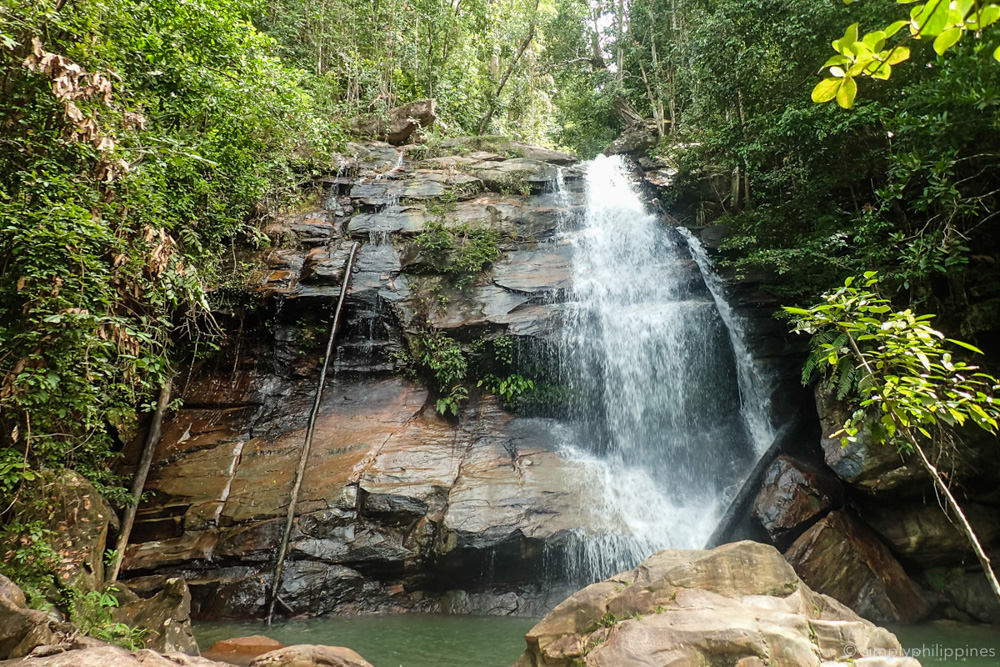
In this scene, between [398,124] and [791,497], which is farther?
[398,124]

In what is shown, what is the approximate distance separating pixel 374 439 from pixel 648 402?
16.7 feet

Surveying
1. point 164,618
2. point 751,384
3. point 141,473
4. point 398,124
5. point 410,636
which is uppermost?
point 398,124

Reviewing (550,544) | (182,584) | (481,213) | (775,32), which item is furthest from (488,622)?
(775,32)

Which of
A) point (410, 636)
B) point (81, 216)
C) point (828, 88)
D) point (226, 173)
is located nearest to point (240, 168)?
point (226, 173)

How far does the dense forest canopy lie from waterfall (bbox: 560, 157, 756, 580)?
1645 millimetres

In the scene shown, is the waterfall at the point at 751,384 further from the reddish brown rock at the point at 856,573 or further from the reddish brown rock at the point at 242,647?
the reddish brown rock at the point at 242,647

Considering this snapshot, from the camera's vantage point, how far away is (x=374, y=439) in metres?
9.11

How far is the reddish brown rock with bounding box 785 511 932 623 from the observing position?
6.66 meters

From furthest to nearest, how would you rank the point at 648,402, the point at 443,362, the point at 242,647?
the point at 443,362 → the point at 648,402 → the point at 242,647

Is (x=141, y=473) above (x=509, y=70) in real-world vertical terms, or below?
below

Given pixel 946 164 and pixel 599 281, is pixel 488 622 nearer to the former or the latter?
A: pixel 599 281

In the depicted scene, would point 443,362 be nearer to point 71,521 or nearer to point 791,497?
point 71,521

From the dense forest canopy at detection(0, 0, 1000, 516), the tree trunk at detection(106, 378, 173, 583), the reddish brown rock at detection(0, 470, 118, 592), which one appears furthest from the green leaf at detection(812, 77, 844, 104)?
the tree trunk at detection(106, 378, 173, 583)

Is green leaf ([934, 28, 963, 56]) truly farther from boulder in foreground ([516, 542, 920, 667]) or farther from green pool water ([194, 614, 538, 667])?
green pool water ([194, 614, 538, 667])
